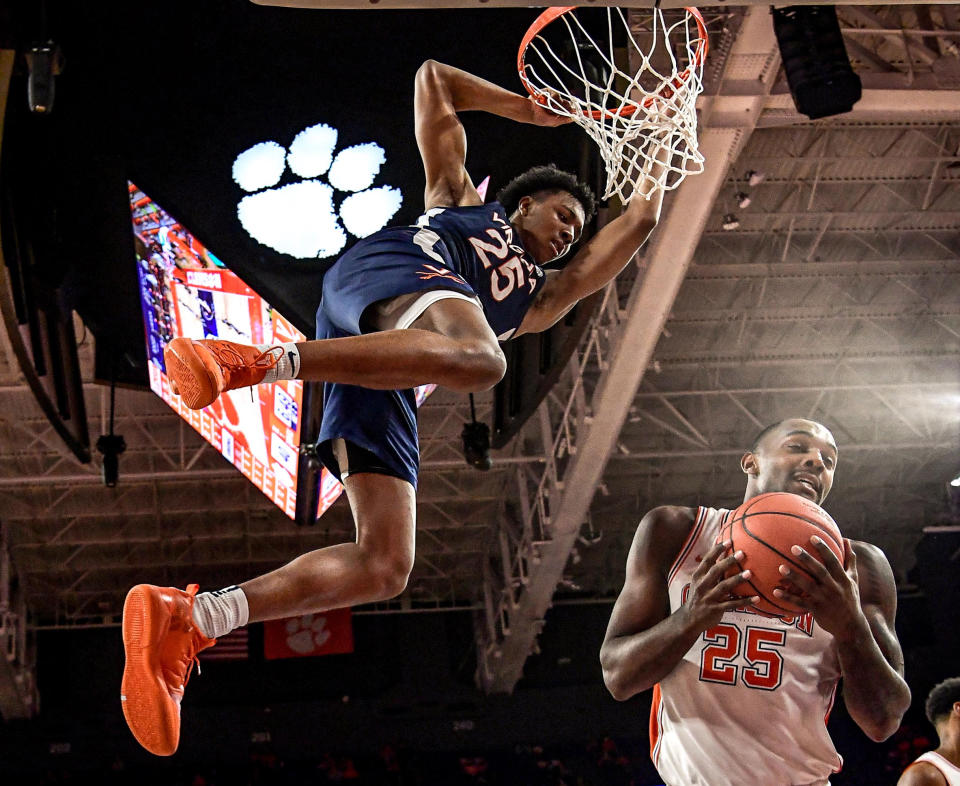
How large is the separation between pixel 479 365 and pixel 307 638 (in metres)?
16.6

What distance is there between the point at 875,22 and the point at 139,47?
252 inches

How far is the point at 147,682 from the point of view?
2.72 m

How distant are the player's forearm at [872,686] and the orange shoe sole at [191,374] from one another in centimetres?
161

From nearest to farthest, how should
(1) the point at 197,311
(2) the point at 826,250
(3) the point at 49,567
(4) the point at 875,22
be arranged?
(1) the point at 197,311 < (4) the point at 875,22 < (2) the point at 826,250 < (3) the point at 49,567

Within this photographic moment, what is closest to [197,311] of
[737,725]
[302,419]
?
[302,419]

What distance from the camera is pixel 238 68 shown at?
5980mm

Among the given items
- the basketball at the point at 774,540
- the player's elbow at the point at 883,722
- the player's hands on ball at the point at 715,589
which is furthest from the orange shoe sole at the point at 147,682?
the player's elbow at the point at 883,722

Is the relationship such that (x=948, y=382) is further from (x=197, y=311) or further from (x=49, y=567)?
(x=49, y=567)

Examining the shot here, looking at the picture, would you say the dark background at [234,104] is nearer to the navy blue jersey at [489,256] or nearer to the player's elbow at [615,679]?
the navy blue jersey at [489,256]

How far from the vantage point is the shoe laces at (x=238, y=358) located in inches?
109

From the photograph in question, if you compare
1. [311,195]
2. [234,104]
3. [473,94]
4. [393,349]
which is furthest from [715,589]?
[234,104]

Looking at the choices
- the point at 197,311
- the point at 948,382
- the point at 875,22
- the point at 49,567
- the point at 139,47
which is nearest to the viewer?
the point at 139,47

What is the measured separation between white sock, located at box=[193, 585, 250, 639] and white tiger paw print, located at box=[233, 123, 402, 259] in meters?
3.64

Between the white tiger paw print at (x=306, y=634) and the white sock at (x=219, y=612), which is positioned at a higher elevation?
the white sock at (x=219, y=612)
